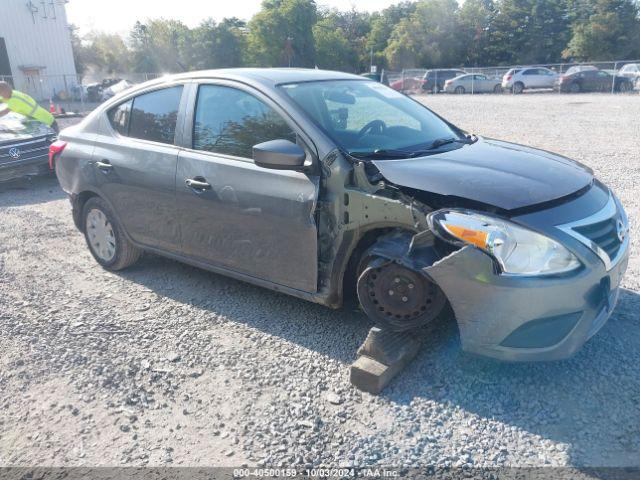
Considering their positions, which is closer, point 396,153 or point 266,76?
point 396,153

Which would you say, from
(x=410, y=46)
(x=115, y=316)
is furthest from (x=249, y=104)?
(x=410, y=46)

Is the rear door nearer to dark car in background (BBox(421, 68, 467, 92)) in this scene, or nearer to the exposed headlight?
the exposed headlight

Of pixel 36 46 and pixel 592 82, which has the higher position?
pixel 36 46

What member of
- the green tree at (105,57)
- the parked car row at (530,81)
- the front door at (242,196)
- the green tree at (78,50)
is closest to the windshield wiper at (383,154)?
the front door at (242,196)

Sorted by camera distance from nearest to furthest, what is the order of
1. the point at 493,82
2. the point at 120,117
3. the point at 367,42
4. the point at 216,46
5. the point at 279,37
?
1. the point at 120,117
2. the point at 493,82
3. the point at 216,46
4. the point at 279,37
5. the point at 367,42

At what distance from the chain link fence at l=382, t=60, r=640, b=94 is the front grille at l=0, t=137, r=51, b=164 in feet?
93.1

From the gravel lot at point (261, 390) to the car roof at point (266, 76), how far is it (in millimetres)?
1705

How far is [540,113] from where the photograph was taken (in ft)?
60.2

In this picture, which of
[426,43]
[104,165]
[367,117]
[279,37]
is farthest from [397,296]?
[279,37]

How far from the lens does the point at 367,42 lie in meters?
67.0

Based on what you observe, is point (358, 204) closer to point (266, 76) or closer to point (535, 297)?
point (535, 297)

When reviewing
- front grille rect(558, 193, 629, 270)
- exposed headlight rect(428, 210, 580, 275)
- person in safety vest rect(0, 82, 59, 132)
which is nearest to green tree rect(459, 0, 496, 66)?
person in safety vest rect(0, 82, 59, 132)

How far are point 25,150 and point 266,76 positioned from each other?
6.43 m

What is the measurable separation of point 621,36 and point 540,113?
38.6 meters
